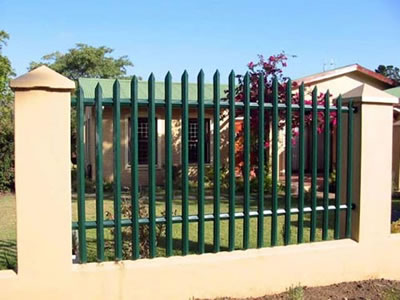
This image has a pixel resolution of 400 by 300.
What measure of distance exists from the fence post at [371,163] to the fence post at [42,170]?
3.11m

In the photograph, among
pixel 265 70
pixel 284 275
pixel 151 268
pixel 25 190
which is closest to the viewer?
pixel 25 190

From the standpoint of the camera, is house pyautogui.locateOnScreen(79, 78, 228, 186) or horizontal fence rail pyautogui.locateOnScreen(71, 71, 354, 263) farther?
→ house pyautogui.locateOnScreen(79, 78, 228, 186)

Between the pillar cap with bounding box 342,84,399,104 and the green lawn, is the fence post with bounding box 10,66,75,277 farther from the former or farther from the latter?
the pillar cap with bounding box 342,84,399,104

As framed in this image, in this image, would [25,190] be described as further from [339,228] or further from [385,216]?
[385,216]

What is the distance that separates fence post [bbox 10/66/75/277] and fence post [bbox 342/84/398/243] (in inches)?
122

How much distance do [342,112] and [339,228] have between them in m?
1.34

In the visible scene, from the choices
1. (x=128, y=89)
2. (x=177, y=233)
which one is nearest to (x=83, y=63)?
(x=128, y=89)

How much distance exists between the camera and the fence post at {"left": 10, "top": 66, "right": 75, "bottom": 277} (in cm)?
342

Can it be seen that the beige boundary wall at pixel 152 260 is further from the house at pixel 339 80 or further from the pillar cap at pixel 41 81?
the house at pixel 339 80

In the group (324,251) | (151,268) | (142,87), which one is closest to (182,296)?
(151,268)

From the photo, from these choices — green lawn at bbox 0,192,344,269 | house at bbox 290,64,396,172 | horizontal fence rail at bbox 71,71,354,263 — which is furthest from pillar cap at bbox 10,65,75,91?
house at bbox 290,64,396,172

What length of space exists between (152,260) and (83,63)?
33.9 metres

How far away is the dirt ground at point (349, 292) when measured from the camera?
163 inches

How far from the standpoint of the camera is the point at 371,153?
4656 mm
